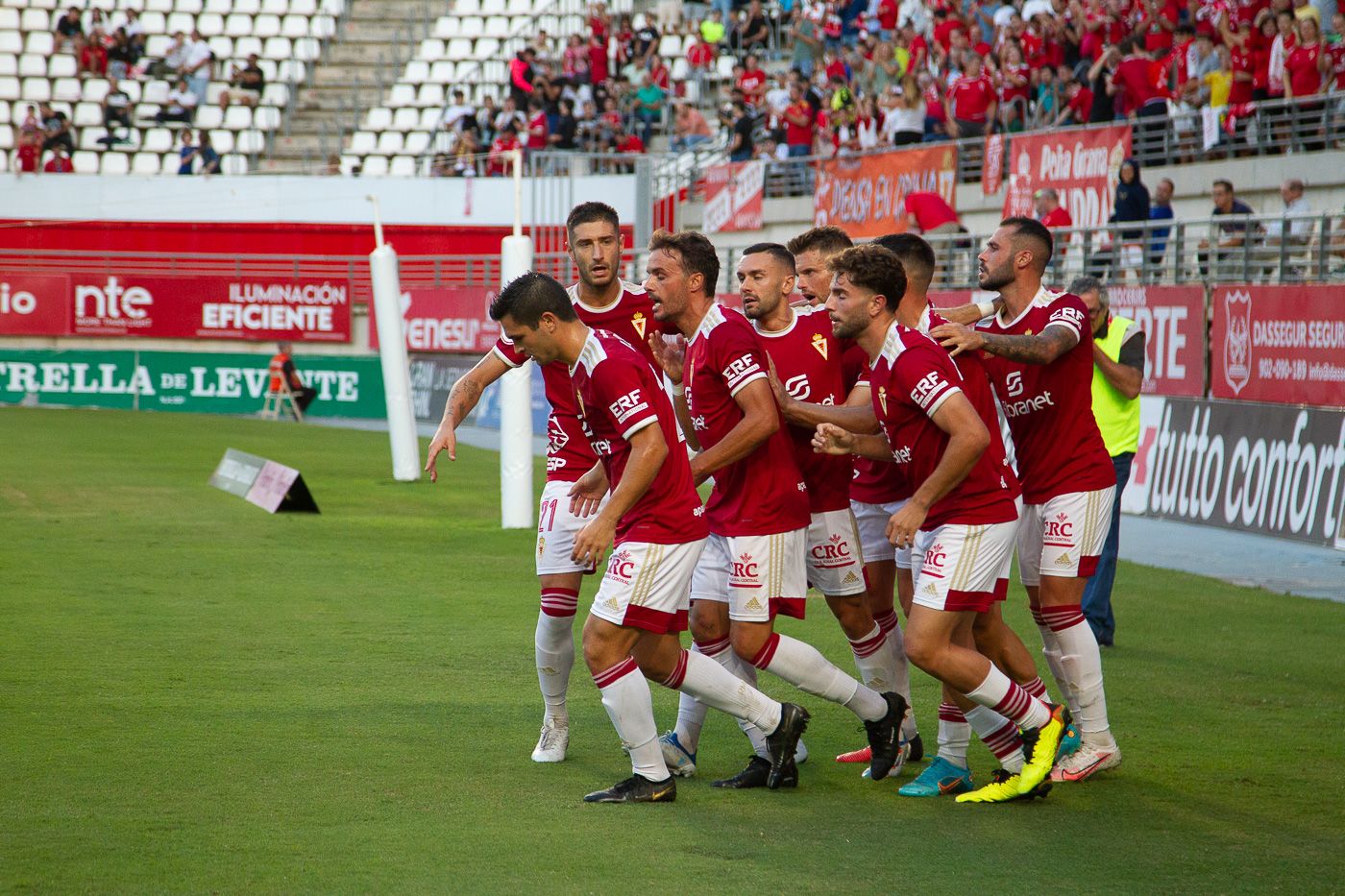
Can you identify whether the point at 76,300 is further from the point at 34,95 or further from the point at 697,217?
the point at 697,217

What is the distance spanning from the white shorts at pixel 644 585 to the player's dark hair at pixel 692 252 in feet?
3.97

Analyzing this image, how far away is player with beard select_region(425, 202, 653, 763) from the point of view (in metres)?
6.68

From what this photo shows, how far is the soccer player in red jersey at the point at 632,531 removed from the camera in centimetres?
563

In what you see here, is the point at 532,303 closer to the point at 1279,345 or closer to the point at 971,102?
the point at 1279,345

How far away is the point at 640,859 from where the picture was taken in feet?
17.1

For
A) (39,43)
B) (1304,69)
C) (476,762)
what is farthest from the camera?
(39,43)

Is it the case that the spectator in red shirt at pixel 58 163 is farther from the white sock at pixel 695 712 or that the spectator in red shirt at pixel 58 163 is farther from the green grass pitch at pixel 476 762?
the white sock at pixel 695 712

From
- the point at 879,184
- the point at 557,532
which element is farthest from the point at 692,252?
the point at 879,184

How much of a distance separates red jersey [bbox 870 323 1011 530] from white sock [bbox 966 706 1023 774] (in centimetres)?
77

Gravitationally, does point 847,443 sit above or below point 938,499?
above

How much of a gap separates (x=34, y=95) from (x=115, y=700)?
34.2 m

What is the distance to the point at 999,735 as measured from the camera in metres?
6.13

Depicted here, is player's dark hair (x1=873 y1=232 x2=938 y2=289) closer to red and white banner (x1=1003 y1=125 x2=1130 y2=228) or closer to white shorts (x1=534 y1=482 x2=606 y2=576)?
white shorts (x1=534 y1=482 x2=606 y2=576)

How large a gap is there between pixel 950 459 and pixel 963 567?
18.3 inches
